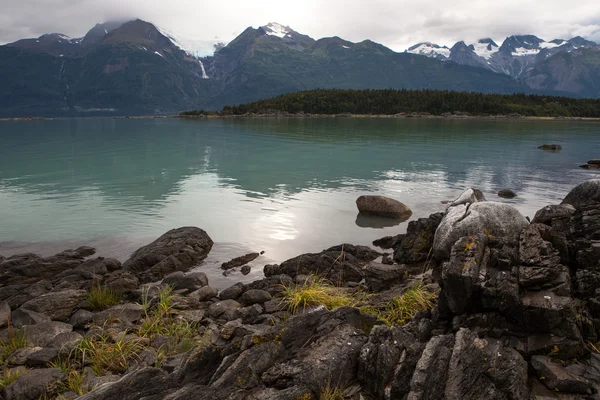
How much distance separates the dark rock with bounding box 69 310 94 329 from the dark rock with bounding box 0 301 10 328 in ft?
4.90

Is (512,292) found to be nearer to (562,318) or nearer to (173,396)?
(562,318)

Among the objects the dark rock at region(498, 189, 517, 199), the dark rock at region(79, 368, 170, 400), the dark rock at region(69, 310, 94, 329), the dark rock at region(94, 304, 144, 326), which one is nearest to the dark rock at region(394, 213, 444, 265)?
the dark rock at region(94, 304, 144, 326)

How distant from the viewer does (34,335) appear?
978 centimetres

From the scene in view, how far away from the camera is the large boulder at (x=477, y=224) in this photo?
12.9m

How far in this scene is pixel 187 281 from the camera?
1343 centimetres

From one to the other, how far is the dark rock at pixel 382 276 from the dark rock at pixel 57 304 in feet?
28.7

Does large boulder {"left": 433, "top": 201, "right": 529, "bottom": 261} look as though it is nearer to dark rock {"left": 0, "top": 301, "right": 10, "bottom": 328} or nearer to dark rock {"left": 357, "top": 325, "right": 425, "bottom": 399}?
dark rock {"left": 357, "top": 325, "right": 425, "bottom": 399}

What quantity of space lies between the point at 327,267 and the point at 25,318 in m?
9.22

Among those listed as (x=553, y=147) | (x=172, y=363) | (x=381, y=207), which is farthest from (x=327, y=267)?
(x=553, y=147)

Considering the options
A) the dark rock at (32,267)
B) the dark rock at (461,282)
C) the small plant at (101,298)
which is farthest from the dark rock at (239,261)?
the dark rock at (461,282)

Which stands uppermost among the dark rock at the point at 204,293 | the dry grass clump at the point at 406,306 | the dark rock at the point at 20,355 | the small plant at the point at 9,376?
the dry grass clump at the point at 406,306

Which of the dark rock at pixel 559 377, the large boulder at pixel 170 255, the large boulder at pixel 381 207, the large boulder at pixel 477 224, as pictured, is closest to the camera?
the dark rock at pixel 559 377

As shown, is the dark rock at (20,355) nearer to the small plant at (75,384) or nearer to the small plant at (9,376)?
the small plant at (9,376)

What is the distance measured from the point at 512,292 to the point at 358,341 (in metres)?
2.72
